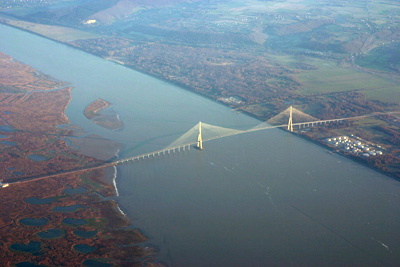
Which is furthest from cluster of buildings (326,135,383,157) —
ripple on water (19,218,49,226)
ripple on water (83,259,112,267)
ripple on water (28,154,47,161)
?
ripple on water (28,154,47,161)

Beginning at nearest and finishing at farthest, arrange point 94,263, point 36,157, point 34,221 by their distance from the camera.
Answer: point 94,263 → point 34,221 → point 36,157

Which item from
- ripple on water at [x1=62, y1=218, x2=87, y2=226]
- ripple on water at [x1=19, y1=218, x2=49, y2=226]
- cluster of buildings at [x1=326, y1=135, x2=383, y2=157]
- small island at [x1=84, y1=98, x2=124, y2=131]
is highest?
cluster of buildings at [x1=326, y1=135, x2=383, y2=157]

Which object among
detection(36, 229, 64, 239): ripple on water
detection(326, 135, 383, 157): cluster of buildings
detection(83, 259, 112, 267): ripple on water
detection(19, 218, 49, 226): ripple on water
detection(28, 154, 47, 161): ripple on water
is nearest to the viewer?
detection(83, 259, 112, 267): ripple on water

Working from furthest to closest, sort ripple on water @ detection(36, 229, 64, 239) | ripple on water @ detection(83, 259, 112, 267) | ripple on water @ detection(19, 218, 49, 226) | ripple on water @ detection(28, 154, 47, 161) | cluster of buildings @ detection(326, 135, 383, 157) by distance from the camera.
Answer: cluster of buildings @ detection(326, 135, 383, 157) → ripple on water @ detection(28, 154, 47, 161) → ripple on water @ detection(19, 218, 49, 226) → ripple on water @ detection(36, 229, 64, 239) → ripple on water @ detection(83, 259, 112, 267)

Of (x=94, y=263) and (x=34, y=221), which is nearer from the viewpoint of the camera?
(x=94, y=263)

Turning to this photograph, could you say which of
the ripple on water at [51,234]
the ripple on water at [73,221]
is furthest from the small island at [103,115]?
the ripple on water at [51,234]

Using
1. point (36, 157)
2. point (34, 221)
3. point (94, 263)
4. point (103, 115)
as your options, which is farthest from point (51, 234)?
point (103, 115)

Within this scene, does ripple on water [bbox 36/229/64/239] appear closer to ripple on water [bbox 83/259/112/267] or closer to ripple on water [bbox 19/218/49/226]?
ripple on water [bbox 19/218/49/226]

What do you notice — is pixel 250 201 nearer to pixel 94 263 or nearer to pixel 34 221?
pixel 94 263
